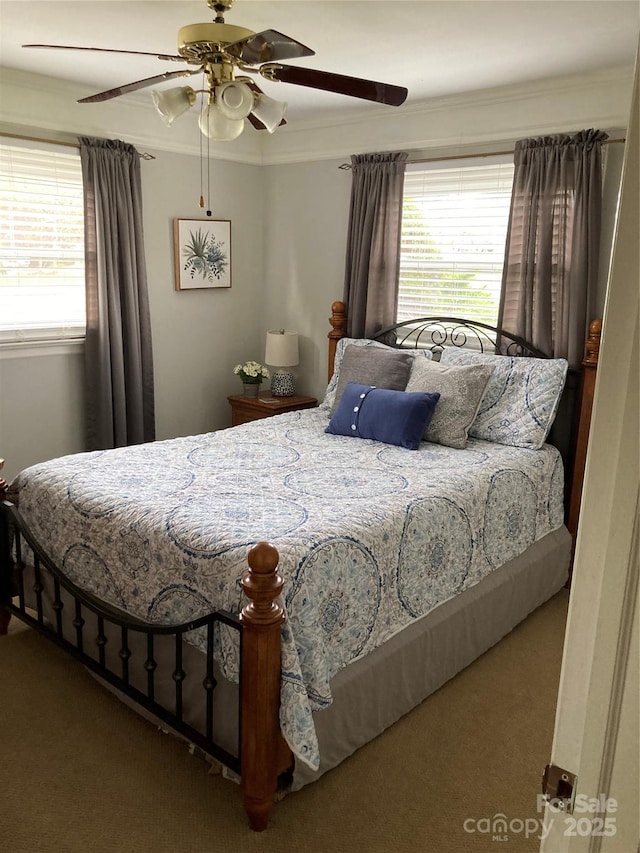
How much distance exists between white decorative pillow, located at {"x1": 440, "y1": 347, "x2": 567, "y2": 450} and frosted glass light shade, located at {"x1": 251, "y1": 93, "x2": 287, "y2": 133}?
1786 millimetres

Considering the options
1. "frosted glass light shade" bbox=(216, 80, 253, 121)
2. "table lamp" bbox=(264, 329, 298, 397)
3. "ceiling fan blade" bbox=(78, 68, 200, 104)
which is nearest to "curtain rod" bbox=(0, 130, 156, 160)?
"ceiling fan blade" bbox=(78, 68, 200, 104)

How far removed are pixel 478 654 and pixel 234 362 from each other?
2.97 meters

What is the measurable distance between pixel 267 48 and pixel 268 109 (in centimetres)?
43

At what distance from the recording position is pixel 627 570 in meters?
0.83

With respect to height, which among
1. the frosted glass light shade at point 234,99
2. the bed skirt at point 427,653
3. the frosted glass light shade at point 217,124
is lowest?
the bed skirt at point 427,653

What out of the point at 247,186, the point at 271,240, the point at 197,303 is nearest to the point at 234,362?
the point at 197,303

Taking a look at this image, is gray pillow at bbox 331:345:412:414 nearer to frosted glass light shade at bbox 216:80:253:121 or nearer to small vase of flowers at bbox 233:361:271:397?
small vase of flowers at bbox 233:361:271:397

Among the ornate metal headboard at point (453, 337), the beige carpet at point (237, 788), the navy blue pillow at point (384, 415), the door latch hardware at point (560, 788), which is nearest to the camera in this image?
the door latch hardware at point (560, 788)

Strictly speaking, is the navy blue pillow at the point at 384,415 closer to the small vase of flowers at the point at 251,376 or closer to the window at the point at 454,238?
the window at the point at 454,238

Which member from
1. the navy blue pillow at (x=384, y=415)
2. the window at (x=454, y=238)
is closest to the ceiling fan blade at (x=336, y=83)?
the navy blue pillow at (x=384, y=415)

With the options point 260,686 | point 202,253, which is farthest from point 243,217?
point 260,686

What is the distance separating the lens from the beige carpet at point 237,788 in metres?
2.10

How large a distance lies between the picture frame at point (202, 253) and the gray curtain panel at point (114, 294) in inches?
14.6

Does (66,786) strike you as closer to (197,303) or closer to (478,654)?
(478,654)
